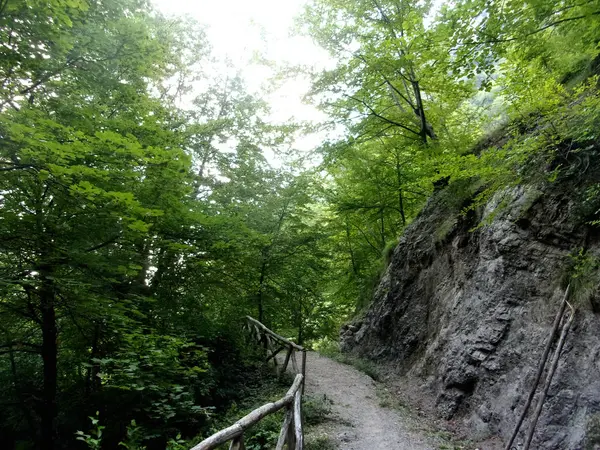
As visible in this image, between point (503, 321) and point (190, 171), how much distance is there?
26.2 feet

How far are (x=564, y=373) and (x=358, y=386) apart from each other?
16.9 ft

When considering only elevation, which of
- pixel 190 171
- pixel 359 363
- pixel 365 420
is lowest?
pixel 365 420

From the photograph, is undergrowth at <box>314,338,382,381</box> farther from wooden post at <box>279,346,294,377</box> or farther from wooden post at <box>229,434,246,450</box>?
wooden post at <box>229,434,246,450</box>

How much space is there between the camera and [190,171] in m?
9.61

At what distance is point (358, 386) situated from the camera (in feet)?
29.8

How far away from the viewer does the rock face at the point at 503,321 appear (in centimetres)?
475

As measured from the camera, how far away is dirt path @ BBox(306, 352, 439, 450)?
580 centimetres

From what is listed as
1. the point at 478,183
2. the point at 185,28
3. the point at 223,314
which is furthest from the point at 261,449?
the point at 185,28

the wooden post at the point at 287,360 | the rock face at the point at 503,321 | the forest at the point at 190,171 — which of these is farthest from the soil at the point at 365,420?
the forest at the point at 190,171

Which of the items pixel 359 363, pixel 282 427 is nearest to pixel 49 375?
pixel 282 427

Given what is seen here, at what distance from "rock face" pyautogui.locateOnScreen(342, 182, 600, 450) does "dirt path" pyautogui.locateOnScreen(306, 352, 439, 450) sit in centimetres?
99

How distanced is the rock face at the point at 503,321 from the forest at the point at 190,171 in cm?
76

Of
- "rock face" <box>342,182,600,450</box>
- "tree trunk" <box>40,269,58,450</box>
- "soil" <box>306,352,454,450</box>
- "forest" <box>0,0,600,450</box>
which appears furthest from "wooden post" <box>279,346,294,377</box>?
"tree trunk" <box>40,269,58,450</box>

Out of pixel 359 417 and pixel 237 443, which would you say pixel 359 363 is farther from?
pixel 237 443
